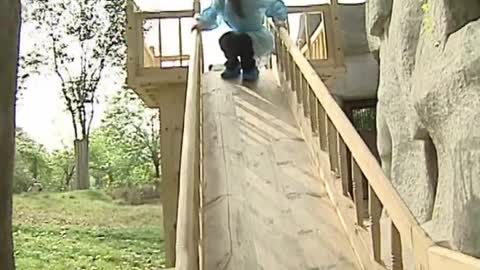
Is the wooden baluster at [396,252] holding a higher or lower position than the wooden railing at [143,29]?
lower

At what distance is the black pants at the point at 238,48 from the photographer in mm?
5379

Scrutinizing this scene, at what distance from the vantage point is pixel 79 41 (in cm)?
1167

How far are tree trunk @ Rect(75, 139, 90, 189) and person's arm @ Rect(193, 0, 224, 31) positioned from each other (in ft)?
25.4

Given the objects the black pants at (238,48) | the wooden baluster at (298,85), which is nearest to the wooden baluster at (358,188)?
the wooden baluster at (298,85)

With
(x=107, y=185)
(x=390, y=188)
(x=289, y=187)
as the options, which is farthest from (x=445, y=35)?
(x=107, y=185)

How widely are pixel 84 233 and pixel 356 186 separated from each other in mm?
8852

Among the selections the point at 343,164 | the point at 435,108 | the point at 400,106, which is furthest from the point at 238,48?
the point at 435,108

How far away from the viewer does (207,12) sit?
17.8 feet

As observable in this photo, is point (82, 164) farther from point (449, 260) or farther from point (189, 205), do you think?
point (449, 260)

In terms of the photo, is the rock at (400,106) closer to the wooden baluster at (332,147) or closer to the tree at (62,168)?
the wooden baluster at (332,147)

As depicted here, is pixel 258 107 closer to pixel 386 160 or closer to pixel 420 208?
pixel 386 160

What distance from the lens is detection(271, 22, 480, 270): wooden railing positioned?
2.08 metres

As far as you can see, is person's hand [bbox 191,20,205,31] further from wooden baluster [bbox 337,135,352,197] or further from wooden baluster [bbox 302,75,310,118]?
wooden baluster [bbox 337,135,352,197]

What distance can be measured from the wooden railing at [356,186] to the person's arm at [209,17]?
2.43 ft
